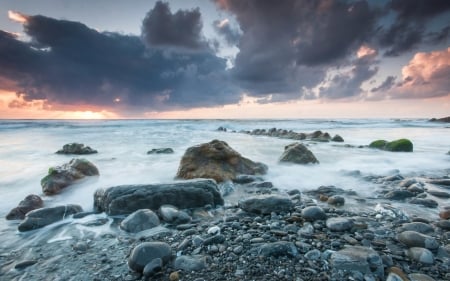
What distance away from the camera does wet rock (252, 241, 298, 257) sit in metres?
2.37

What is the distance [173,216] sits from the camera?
333 centimetres

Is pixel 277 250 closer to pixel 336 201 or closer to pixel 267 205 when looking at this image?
pixel 267 205

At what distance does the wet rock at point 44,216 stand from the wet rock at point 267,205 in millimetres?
2465

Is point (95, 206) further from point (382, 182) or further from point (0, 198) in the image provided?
point (382, 182)

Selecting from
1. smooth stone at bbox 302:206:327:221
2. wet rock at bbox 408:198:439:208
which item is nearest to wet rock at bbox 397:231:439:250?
smooth stone at bbox 302:206:327:221

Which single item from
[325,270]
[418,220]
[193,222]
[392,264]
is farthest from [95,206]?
[418,220]

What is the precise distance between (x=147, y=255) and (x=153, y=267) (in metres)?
0.15

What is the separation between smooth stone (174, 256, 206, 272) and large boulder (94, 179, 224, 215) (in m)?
1.44

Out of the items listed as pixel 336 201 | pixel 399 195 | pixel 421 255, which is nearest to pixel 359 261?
pixel 421 255

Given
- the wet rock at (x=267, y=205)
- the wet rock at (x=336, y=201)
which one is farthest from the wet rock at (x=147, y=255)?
the wet rock at (x=336, y=201)

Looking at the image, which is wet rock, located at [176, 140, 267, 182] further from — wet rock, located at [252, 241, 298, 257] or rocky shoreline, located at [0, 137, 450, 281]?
wet rock, located at [252, 241, 298, 257]

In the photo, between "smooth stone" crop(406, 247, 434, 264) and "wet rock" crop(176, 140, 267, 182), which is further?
"wet rock" crop(176, 140, 267, 182)

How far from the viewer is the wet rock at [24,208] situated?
3635 millimetres

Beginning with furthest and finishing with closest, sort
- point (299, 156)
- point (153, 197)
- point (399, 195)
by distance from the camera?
point (299, 156)
point (399, 195)
point (153, 197)
